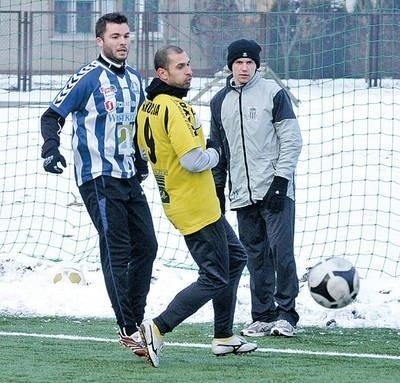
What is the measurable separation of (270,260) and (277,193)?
563 millimetres

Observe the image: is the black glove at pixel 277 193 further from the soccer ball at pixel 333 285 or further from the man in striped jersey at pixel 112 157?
the man in striped jersey at pixel 112 157

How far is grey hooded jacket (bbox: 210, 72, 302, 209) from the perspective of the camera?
8.52 m

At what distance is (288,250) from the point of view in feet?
28.3

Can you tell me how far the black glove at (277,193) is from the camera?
8.48 meters

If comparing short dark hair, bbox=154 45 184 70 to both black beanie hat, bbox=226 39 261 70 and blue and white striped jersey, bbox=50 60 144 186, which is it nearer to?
blue and white striped jersey, bbox=50 60 144 186

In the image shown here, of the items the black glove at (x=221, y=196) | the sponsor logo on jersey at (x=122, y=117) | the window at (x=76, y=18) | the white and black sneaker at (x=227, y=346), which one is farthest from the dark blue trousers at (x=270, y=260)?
the window at (x=76, y=18)

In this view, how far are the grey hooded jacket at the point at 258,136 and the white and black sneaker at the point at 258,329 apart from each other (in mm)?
736

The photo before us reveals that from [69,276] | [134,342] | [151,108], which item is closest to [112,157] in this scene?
[151,108]

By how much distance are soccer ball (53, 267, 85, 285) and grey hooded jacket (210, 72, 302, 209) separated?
1.85 m

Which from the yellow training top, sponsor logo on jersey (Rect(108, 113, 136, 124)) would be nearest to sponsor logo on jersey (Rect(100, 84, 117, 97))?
sponsor logo on jersey (Rect(108, 113, 136, 124))

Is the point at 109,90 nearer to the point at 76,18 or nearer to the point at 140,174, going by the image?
the point at 140,174

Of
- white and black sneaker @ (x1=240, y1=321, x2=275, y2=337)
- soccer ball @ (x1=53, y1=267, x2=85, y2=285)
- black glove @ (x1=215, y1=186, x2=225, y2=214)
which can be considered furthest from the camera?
soccer ball @ (x1=53, y1=267, x2=85, y2=285)

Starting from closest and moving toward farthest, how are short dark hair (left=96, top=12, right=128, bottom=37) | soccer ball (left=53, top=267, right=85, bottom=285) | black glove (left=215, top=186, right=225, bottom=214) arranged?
short dark hair (left=96, top=12, right=128, bottom=37)
black glove (left=215, top=186, right=225, bottom=214)
soccer ball (left=53, top=267, right=85, bottom=285)

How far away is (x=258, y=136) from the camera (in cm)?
858
